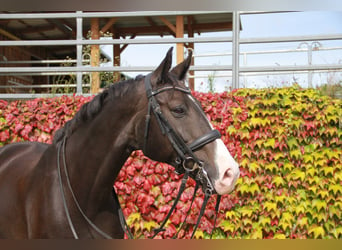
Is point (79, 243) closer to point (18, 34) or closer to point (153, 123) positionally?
point (153, 123)

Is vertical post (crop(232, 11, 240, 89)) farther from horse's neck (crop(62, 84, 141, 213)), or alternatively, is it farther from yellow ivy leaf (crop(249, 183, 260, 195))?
horse's neck (crop(62, 84, 141, 213))

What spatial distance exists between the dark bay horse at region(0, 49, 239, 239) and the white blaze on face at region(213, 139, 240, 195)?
3 centimetres

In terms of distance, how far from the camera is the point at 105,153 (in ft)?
7.30

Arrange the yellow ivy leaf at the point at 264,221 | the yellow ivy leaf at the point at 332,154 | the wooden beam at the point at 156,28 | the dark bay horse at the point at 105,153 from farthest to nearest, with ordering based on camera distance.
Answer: the wooden beam at the point at 156,28, the yellow ivy leaf at the point at 264,221, the yellow ivy leaf at the point at 332,154, the dark bay horse at the point at 105,153

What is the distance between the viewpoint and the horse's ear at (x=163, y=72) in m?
2.10

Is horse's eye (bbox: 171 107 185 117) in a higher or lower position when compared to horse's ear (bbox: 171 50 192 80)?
lower

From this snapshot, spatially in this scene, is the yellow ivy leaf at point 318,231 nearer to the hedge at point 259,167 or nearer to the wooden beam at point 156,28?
the hedge at point 259,167

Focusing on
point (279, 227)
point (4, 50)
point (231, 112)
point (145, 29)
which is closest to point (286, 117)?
point (231, 112)

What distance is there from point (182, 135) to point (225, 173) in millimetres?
363

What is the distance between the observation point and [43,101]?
4.23 metres

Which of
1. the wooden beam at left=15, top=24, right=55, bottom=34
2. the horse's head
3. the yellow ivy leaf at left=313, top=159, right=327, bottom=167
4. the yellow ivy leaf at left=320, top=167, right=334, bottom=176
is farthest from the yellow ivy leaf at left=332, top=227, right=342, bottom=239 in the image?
the wooden beam at left=15, top=24, right=55, bottom=34

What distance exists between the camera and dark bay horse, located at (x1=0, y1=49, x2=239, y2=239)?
6.70ft

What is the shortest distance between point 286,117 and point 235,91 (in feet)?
2.33

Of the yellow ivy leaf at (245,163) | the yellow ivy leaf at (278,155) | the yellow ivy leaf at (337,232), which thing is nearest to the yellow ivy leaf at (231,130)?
the yellow ivy leaf at (245,163)
